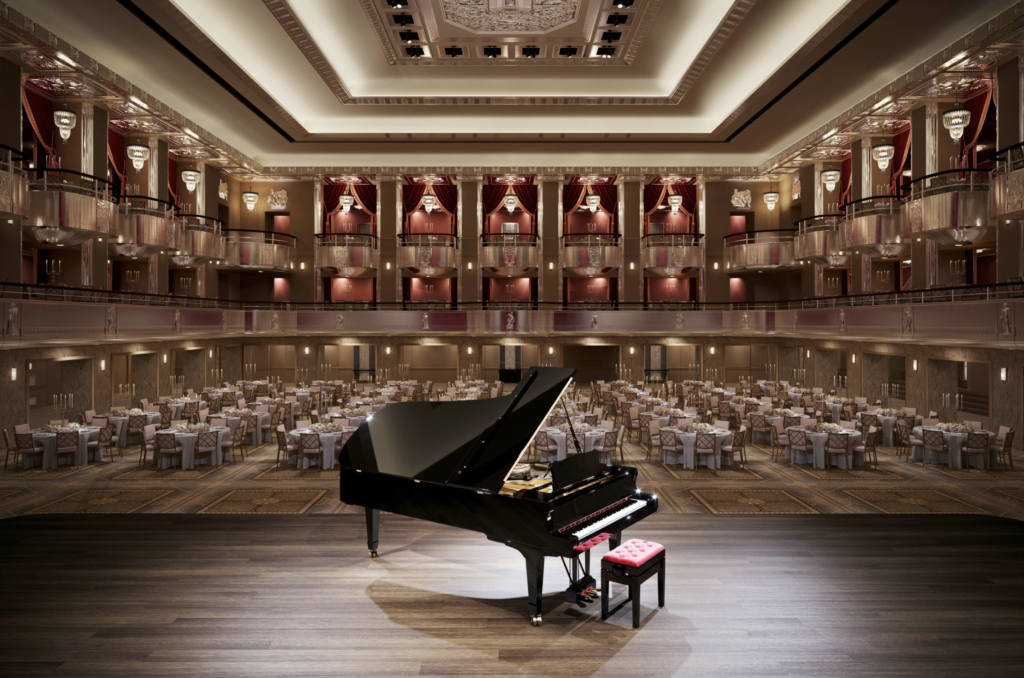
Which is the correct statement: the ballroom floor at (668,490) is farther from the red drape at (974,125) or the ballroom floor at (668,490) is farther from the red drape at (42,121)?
the red drape at (42,121)

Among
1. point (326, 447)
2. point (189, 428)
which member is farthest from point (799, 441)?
point (189, 428)

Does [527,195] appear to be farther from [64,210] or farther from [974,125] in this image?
[64,210]

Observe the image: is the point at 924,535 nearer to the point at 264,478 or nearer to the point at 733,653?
the point at 733,653

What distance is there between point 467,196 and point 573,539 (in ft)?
74.8

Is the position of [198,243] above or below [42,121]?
below

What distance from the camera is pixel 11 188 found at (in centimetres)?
1216

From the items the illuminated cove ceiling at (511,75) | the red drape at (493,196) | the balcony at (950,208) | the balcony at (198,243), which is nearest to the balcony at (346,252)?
the illuminated cove ceiling at (511,75)

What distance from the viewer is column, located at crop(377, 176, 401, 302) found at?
25.6 meters

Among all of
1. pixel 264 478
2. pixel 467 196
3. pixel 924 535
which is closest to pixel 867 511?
pixel 924 535

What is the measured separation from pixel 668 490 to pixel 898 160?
16.7 metres

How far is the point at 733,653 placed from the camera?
4543 millimetres

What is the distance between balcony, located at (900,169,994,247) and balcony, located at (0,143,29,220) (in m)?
19.9

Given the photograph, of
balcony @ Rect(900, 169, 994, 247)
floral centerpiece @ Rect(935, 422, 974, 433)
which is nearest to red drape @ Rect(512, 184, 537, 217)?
balcony @ Rect(900, 169, 994, 247)

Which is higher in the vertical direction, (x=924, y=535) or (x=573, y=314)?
(x=573, y=314)
